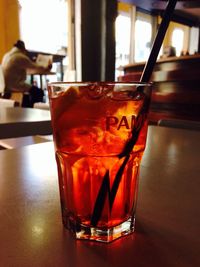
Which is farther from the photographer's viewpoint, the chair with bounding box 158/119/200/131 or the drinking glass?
the chair with bounding box 158/119/200/131

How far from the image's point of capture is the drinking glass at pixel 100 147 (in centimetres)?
31

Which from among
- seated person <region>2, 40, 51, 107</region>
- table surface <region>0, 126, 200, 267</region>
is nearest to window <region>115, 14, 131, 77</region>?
seated person <region>2, 40, 51, 107</region>

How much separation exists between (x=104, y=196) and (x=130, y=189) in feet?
0.15

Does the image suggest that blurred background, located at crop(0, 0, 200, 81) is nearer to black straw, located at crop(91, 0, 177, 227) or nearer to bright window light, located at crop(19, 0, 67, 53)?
→ bright window light, located at crop(19, 0, 67, 53)

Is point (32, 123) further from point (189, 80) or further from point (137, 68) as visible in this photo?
point (137, 68)

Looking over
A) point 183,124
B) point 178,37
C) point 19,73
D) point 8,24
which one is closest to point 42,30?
point 8,24

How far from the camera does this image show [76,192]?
0.35 metres

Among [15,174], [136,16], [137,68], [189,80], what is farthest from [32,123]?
[136,16]

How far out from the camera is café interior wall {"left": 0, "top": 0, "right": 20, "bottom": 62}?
6848 mm

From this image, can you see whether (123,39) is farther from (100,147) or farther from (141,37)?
(100,147)

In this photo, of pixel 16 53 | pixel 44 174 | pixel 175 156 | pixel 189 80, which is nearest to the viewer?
pixel 44 174

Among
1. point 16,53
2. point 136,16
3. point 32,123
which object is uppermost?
point 136,16

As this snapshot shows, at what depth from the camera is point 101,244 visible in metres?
0.29

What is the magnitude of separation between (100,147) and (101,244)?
104 millimetres
